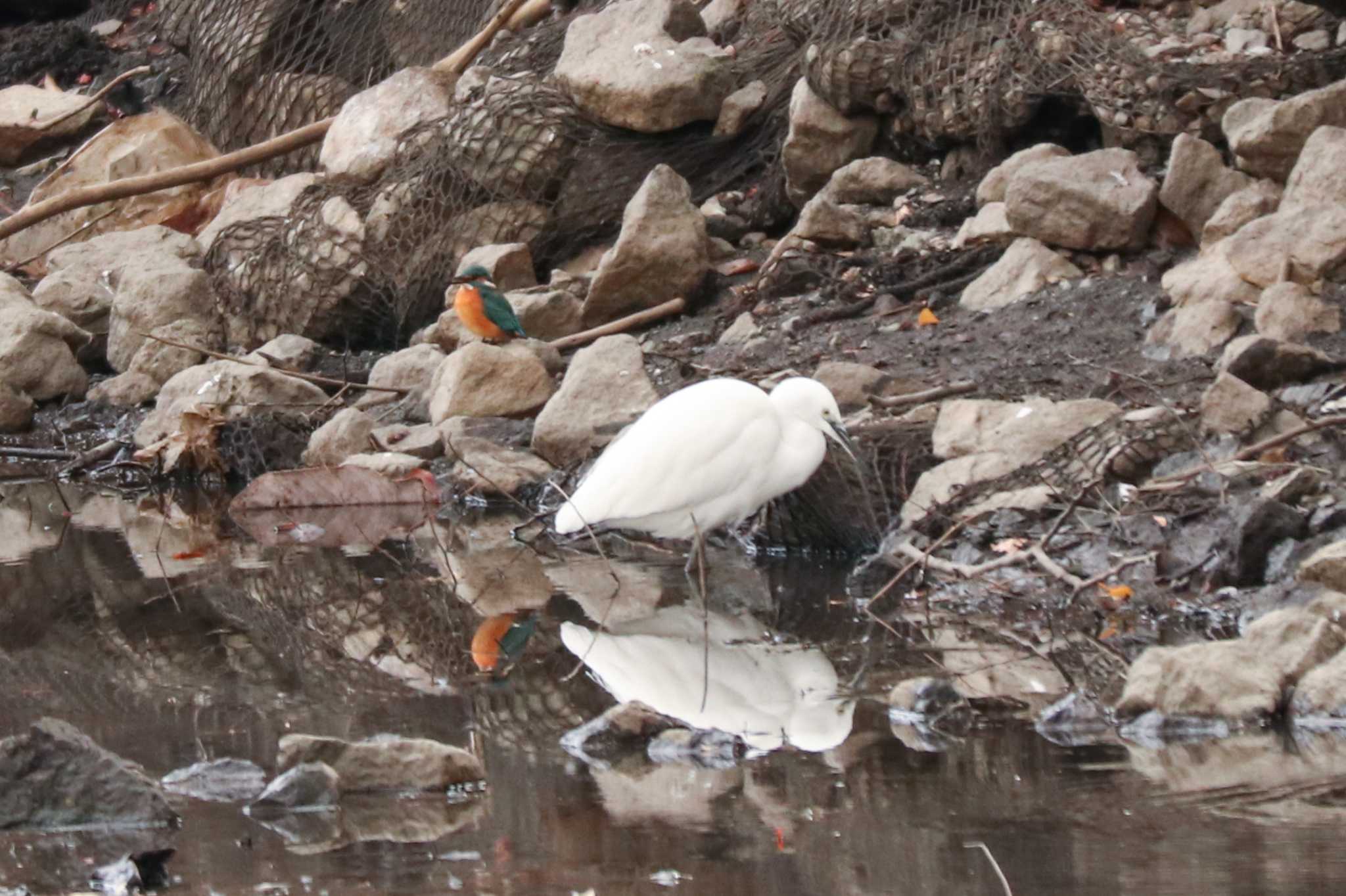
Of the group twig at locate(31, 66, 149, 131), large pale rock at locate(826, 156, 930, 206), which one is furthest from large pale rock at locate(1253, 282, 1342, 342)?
twig at locate(31, 66, 149, 131)

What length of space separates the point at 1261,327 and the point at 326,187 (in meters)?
6.10

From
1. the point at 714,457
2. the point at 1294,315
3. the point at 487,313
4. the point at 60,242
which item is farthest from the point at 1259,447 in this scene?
the point at 60,242

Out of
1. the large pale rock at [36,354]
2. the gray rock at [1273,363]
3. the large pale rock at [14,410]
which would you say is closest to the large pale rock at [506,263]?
the large pale rock at [36,354]

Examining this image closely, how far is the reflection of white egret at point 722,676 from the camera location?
408 centimetres

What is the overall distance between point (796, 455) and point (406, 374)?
12.1 feet

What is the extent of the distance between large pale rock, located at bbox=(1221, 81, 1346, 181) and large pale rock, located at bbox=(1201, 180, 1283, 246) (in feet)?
0.46

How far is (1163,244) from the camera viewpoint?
25.0 feet

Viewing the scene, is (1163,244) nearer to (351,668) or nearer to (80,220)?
(351,668)

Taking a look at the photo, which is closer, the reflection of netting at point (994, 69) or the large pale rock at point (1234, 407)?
the large pale rock at point (1234, 407)

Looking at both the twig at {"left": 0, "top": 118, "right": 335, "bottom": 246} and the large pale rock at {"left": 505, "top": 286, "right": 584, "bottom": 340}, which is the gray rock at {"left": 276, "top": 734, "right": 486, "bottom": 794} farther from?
the twig at {"left": 0, "top": 118, "right": 335, "bottom": 246}

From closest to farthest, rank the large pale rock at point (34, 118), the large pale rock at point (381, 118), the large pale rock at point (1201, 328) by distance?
1. the large pale rock at point (1201, 328)
2. the large pale rock at point (381, 118)
3. the large pale rock at point (34, 118)

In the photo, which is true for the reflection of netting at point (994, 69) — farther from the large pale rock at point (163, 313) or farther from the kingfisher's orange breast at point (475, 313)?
the large pale rock at point (163, 313)

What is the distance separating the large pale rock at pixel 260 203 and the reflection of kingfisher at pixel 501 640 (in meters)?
6.18

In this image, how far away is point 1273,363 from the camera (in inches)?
234
